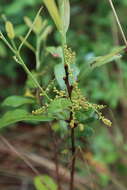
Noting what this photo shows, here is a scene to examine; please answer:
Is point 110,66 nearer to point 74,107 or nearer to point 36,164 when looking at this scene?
point 36,164

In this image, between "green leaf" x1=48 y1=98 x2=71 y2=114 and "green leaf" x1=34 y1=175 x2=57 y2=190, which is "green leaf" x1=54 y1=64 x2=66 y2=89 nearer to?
"green leaf" x1=48 y1=98 x2=71 y2=114

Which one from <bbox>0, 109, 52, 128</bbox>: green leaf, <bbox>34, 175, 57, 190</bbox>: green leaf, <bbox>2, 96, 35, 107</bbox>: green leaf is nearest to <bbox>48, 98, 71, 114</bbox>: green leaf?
<bbox>0, 109, 52, 128</bbox>: green leaf

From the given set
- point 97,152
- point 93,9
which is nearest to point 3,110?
point 97,152

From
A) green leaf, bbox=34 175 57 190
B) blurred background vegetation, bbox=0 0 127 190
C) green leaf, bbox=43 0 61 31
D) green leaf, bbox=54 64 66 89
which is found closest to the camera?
green leaf, bbox=43 0 61 31

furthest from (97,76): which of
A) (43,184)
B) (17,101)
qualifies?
(17,101)

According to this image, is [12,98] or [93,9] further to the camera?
[93,9]

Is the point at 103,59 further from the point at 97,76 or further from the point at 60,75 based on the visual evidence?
the point at 97,76
